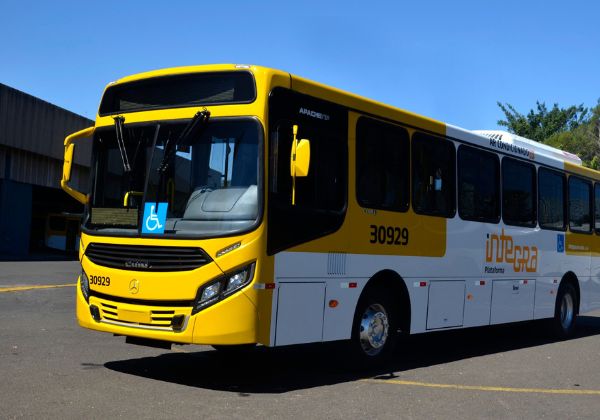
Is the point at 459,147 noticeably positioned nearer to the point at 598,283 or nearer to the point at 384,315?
the point at 384,315

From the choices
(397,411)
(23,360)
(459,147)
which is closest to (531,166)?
(459,147)

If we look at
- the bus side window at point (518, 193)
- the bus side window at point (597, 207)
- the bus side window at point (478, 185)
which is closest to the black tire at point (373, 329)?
the bus side window at point (478, 185)

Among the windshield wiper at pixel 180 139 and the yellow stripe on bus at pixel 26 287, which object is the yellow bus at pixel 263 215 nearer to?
the windshield wiper at pixel 180 139

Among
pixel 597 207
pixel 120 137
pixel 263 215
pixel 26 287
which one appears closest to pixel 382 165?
pixel 263 215

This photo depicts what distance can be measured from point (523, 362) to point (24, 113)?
32.0m

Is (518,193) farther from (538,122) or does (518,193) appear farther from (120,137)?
(538,122)

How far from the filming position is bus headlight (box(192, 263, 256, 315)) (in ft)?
24.6

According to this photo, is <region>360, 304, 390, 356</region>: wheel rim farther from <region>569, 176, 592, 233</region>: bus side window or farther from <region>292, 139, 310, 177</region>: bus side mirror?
<region>569, 176, 592, 233</region>: bus side window

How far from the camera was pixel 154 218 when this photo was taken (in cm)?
797

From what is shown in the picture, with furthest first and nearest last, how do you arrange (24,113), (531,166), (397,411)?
(24,113), (531,166), (397,411)

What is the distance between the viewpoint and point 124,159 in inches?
333

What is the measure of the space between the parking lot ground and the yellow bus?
52 cm

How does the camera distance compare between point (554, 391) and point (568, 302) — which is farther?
point (568, 302)

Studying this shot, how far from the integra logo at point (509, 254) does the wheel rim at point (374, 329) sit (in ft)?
9.12
